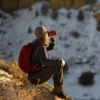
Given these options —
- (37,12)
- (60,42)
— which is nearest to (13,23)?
(37,12)

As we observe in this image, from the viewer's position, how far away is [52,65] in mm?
5562

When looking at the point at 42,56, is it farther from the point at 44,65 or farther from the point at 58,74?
the point at 58,74

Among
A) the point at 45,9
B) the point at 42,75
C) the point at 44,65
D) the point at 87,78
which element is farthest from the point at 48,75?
the point at 45,9

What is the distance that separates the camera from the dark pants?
5.69 m

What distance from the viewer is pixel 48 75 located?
580 cm

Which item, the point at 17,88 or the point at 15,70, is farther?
the point at 15,70

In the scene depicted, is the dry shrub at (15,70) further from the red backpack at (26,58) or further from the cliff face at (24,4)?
the cliff face at (24,4)

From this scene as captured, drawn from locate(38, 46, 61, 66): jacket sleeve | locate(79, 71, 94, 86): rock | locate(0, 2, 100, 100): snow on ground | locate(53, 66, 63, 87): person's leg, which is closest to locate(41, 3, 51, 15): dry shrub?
locate(0, 2, 100, 100): snow on ground

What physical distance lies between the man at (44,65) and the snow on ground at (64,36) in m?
11.5

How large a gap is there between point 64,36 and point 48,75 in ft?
52.9

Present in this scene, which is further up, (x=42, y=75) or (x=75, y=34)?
(x=42, y=75)

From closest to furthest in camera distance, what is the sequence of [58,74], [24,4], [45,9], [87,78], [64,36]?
1. [58,74]
2. [87,78]
3. [64,36]
4. [45,9]
5. [24,4]

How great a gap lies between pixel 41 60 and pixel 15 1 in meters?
19.0

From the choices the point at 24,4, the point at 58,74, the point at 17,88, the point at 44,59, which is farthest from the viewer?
the point at 24,4
